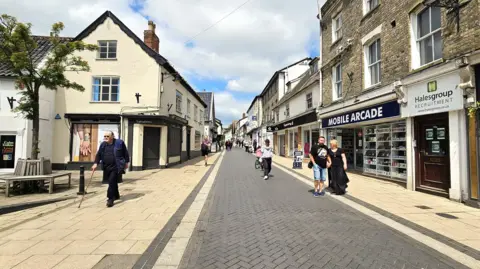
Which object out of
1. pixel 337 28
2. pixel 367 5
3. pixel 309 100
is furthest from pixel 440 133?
pixel 309 100

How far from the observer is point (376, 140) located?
420 inches

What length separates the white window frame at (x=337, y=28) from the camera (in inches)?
521

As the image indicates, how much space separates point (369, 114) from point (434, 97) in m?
2.93

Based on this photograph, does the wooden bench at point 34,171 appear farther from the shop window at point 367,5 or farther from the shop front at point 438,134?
the shop window at point 367,5

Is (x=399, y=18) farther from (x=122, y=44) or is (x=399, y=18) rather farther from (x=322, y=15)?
(x=122, y=44)

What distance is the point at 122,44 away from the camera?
1452 cm

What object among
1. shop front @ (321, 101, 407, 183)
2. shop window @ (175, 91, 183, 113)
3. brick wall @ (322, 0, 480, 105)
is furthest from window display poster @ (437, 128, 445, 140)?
shop window @ (175, 91, 183, 113)

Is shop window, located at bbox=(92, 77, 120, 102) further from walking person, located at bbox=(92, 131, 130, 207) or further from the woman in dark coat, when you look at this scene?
the woman in dark coat

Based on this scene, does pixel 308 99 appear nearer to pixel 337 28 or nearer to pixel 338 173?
pixel 337 28

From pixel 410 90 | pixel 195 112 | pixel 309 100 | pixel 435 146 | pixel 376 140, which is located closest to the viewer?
pixel 435 146

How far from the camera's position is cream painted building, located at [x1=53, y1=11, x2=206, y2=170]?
1399 cm

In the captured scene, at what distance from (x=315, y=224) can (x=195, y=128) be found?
20832 mm

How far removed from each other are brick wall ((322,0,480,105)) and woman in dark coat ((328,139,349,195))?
3.64 m

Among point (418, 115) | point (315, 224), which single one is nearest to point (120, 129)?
point (315, 224)
